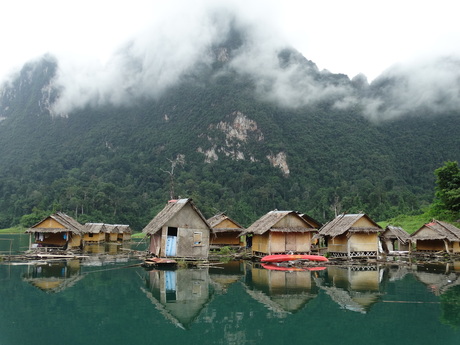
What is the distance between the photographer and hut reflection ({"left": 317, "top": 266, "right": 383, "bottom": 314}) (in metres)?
12.9

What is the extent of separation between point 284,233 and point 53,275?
14759 millimetres

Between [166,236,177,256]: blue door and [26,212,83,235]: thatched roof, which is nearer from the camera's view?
[166,236,177,256]: blue door

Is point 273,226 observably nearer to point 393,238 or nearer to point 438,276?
point 438,276

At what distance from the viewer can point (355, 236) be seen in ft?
88.9

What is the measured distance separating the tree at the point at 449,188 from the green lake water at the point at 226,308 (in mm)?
19818

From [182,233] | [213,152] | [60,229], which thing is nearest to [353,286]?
[182,233]

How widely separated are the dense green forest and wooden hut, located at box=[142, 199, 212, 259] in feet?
150

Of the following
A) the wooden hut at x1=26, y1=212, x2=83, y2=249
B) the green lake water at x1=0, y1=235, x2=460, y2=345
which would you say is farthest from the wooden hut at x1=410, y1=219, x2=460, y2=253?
the wooden hut at x1=26, y1=212, x2=83, y2=249

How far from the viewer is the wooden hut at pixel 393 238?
99.5 ft

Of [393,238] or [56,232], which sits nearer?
[56,232]

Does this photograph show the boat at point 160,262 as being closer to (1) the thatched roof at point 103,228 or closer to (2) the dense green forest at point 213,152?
(1) the thatched roof at point 103,228

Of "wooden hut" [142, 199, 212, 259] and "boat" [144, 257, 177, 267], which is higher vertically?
"wooden hut" [142, 199, 212, 259]

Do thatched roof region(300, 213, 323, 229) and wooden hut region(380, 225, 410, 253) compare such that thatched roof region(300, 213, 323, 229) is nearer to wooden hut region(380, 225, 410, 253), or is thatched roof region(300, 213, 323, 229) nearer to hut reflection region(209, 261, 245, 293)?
wooden hut region(380, 225, 410, 253)

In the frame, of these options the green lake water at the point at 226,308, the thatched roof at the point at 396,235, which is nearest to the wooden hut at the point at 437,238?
the thatched roof at the point at 396,235
